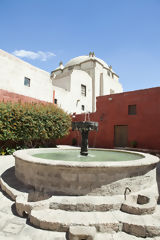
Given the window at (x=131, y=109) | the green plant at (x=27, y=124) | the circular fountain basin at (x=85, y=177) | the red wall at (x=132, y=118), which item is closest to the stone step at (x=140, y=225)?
the circular fountain basin at (x=85, y=177)

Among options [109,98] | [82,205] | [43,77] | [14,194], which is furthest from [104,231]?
[43,77]

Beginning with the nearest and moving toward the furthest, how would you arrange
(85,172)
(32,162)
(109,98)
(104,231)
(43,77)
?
1. (104,231)
2. (85,172)
3. (32,162)
4. (109,98)
5. (43,77)

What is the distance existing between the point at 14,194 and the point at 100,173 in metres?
1.83

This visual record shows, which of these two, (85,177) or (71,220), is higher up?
(85,177)

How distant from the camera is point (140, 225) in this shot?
2.21 m

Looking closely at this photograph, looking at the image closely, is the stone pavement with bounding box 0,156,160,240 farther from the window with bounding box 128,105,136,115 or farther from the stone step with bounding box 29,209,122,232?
the window with bounding box 128,105,136,115

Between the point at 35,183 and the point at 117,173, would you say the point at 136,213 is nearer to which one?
the point at 117,173

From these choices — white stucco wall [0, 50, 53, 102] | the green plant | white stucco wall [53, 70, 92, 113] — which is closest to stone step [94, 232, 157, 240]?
the green plant

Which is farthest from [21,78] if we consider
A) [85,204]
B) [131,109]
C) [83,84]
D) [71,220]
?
[71,220]

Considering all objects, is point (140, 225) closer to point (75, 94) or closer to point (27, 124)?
point (27, 124)

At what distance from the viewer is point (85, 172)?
9.59ft

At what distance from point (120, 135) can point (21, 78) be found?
32.4ft

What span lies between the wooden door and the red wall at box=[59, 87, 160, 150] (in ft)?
0.92

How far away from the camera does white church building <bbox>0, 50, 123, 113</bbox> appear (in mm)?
12602
